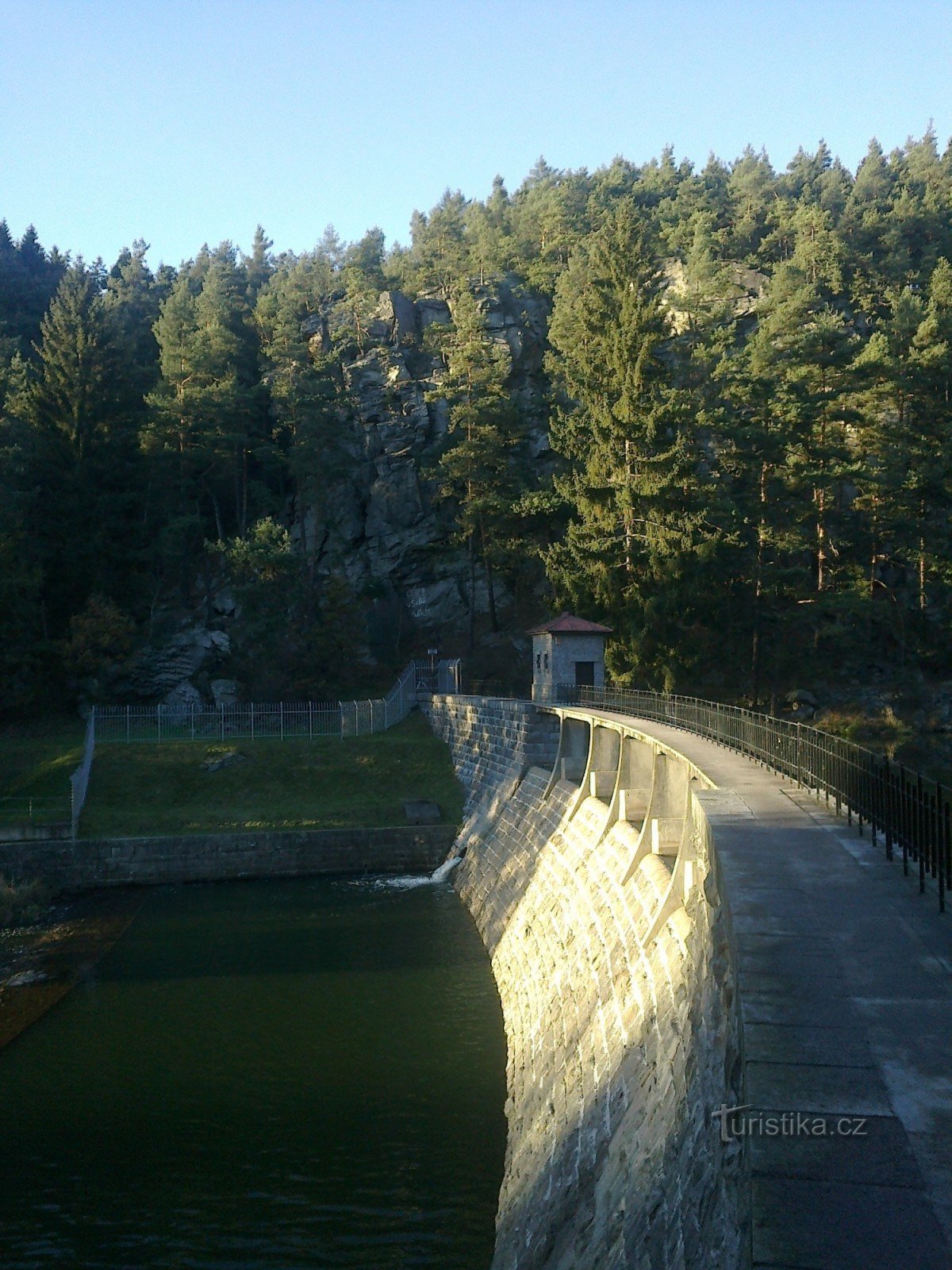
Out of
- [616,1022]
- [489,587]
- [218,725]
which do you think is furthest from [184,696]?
[616,1022]

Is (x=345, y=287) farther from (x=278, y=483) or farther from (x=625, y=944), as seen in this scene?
(x=625, y=944)

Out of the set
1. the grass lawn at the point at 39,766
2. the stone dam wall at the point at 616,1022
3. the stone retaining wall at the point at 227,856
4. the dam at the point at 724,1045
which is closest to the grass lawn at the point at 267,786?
the stone retaining wall at the point at 227,856

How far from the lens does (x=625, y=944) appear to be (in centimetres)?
1493

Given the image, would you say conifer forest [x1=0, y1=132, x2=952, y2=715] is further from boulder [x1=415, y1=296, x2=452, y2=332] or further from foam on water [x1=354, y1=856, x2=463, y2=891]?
foam on water [x1=354, y1=856, x2=463, y2=891]

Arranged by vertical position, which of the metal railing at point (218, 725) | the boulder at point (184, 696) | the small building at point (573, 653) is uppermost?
the small building at point (573, 653)

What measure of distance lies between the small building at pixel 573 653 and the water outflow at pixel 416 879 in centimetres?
770

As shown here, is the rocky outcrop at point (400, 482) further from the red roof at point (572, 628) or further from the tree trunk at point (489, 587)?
the red roof at point (572, 628)

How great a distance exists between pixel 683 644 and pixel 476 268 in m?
51.2

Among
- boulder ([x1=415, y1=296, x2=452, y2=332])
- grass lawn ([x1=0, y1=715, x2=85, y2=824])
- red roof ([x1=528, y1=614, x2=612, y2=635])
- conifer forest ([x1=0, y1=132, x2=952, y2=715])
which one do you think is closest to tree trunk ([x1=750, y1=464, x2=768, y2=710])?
conifer forest ([x1=0, y1=132, x2=952, y2=715])

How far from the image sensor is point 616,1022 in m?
13.3

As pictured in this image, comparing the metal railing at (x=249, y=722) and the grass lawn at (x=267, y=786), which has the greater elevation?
the metal railing at (x=249, y=722)

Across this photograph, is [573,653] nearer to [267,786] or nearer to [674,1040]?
[267,786]

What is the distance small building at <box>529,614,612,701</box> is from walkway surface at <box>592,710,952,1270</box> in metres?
26.0

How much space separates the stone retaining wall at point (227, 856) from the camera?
3209 cm
